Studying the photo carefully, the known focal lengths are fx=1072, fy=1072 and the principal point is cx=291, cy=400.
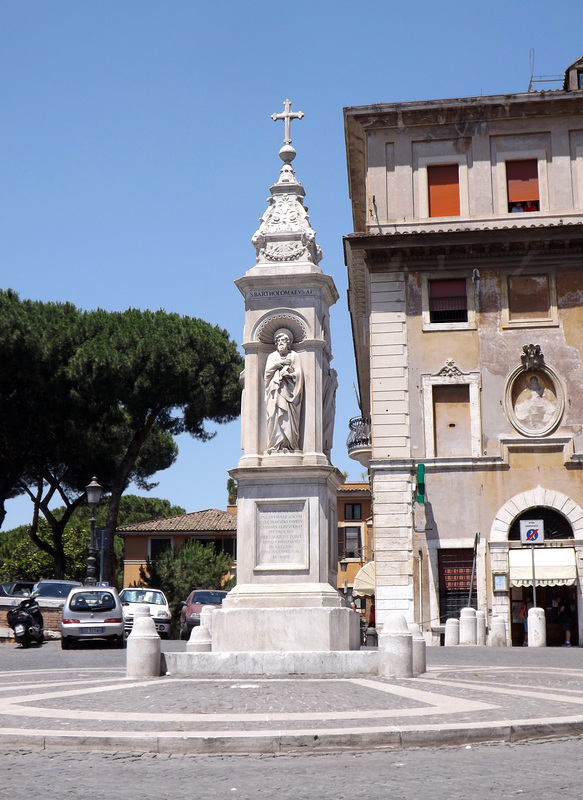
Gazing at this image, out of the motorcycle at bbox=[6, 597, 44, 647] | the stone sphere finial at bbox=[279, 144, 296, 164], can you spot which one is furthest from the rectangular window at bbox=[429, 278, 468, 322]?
the stone sphere finial at bbox=[279, 144, 296, 164]

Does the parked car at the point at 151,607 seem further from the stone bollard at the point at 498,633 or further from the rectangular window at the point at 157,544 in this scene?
the rectangular window at the point at 157,544

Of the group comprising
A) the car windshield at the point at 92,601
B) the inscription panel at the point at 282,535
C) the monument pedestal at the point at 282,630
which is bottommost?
the monument pedestal at the point at 282,630

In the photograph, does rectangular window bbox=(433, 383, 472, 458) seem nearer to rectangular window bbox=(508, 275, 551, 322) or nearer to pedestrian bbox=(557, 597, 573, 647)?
rectangular window bbox=(508, 275, 551, 322)

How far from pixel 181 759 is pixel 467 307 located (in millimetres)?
26015

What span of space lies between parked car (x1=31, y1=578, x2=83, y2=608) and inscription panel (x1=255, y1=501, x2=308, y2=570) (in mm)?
17852

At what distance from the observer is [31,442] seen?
42656 millimetres

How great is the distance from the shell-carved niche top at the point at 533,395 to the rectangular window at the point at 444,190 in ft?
16.5

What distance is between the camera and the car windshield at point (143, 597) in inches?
1220

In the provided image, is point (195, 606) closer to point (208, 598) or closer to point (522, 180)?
point (208, 598)

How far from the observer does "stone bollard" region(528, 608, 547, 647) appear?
26969 millimetres

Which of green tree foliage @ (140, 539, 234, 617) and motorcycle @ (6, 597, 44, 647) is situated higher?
green tree foliage @ (140, 539, 234, 617)

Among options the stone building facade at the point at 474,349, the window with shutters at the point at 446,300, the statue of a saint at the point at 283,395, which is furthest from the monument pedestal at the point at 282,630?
the window with shutters at the point at 446,300

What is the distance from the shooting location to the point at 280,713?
845 centimetres

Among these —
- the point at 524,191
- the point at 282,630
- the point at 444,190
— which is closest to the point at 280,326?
the point at 282,630
